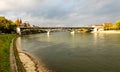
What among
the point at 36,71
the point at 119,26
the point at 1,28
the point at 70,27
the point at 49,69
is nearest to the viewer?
the point at 36,71

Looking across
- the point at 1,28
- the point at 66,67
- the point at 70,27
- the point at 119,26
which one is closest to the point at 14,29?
the point at 1,28

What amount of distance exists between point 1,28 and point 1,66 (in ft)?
362

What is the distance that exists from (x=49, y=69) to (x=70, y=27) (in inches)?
6485

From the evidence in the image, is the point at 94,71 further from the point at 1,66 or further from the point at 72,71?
the point at 1,66

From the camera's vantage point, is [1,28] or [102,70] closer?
[102,70]

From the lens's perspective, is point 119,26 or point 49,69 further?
point 119,26

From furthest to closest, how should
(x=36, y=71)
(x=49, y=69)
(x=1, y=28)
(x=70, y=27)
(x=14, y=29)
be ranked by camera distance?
(x=70, y=27), (x=14, y=29), (x=1, y=28), (x=49, y=69), (x=36, y=71)

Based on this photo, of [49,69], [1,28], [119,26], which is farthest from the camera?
[119,26]

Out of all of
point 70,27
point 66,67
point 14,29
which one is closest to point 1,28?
point 14,29

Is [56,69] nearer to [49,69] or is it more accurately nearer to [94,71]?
[49,69]

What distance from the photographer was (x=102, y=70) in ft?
73.3

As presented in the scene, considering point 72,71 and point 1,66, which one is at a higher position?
point 1,66

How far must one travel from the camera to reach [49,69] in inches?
923

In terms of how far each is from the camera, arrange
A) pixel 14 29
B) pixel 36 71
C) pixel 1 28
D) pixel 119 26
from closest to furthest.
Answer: pixel 36 71
pixel 1 28
pixel 14 29
pixel 119 26
